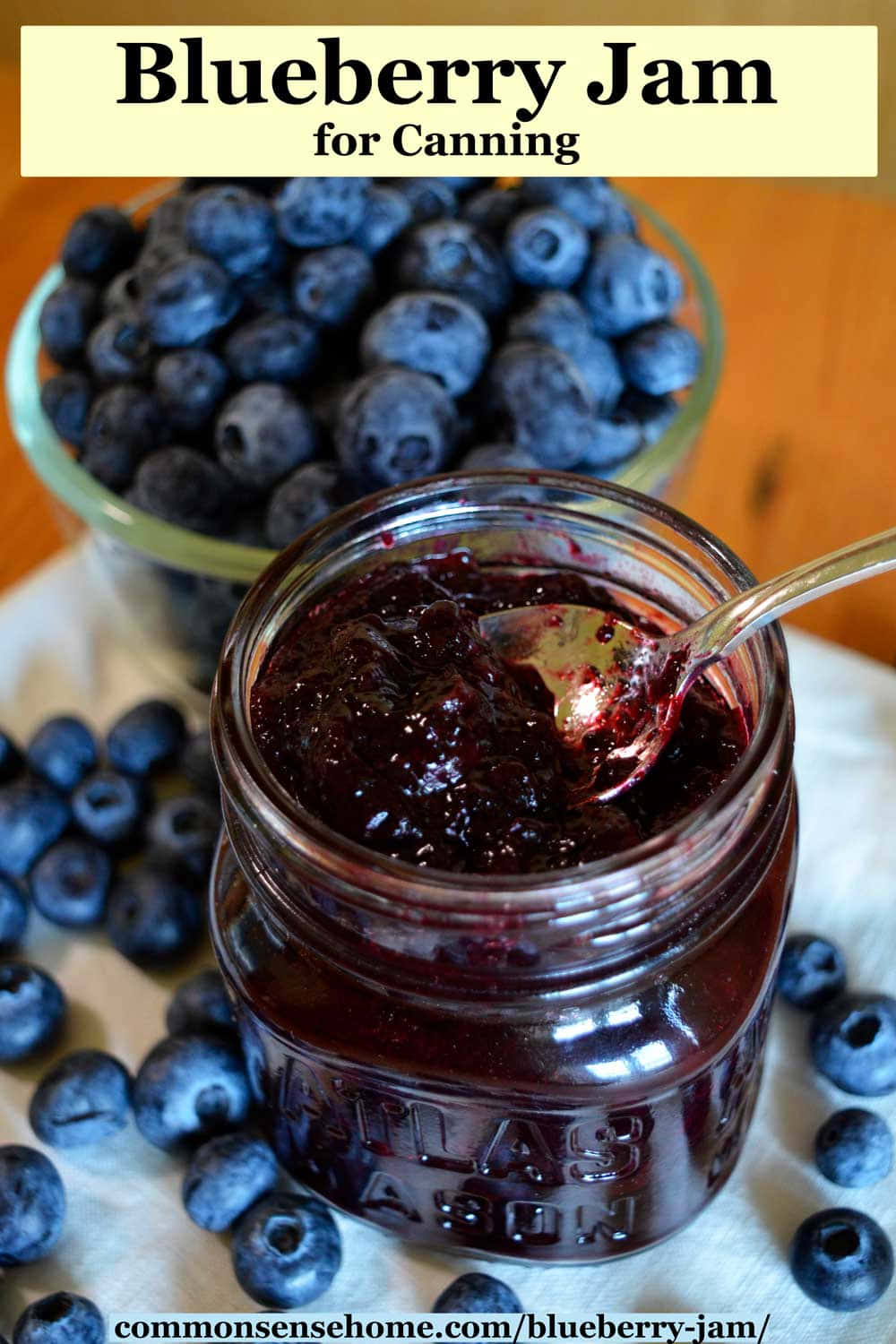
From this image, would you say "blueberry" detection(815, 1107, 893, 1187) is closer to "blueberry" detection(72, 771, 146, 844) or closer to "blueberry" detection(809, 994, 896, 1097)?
"blueberry" detection(809, 994, 896, 1097)

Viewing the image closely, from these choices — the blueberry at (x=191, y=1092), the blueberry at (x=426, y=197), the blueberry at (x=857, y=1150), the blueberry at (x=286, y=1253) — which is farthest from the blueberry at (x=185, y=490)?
the blueberry at (x=857, y=1150)

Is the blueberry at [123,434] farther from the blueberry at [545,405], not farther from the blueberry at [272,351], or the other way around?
the blueberry at [545,405]

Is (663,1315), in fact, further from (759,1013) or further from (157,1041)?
(157,1041)

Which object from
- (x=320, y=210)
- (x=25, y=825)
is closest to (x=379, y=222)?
(x=320, y=210)

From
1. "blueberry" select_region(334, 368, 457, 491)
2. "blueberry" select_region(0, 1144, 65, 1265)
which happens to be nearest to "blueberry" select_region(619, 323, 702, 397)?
"blueberry" select_region(334, 368, 457, 491)

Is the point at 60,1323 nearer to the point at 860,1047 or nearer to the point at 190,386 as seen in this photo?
the point at 860,1047

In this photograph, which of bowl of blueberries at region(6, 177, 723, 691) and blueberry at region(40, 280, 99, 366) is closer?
bowl of blueberries at region(6, 177, 723, 691)
